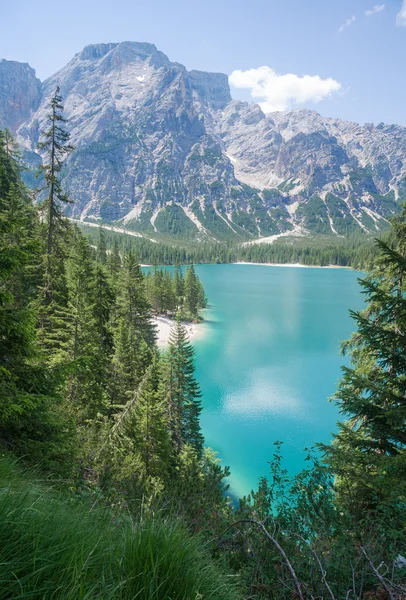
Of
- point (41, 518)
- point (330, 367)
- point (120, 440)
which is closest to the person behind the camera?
point (41, 518)

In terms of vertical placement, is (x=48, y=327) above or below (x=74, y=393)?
above

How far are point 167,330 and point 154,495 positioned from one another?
56.2 metres

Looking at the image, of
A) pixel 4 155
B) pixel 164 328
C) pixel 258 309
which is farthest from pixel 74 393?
pixel 258 309

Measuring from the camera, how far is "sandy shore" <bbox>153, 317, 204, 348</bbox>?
5385 cm

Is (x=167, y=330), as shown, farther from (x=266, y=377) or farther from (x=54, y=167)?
(x=54, y=167)

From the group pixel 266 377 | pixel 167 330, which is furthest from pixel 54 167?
pixel 167 330

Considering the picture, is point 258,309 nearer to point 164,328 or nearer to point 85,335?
point 164,328

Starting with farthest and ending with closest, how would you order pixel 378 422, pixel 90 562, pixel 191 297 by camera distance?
1. pixel 191 297
2. pixel 378 422
3. pixel 90 562

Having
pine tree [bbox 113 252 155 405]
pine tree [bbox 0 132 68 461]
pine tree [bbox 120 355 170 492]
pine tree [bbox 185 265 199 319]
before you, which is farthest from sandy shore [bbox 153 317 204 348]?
pine tree [bbox 0 132 68 461]

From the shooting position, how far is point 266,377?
137 feet

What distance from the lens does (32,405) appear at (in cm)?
492

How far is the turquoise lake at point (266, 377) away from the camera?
27344 mm

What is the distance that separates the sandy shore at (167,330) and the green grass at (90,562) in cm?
4900

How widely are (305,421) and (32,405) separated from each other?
31.2 meters
